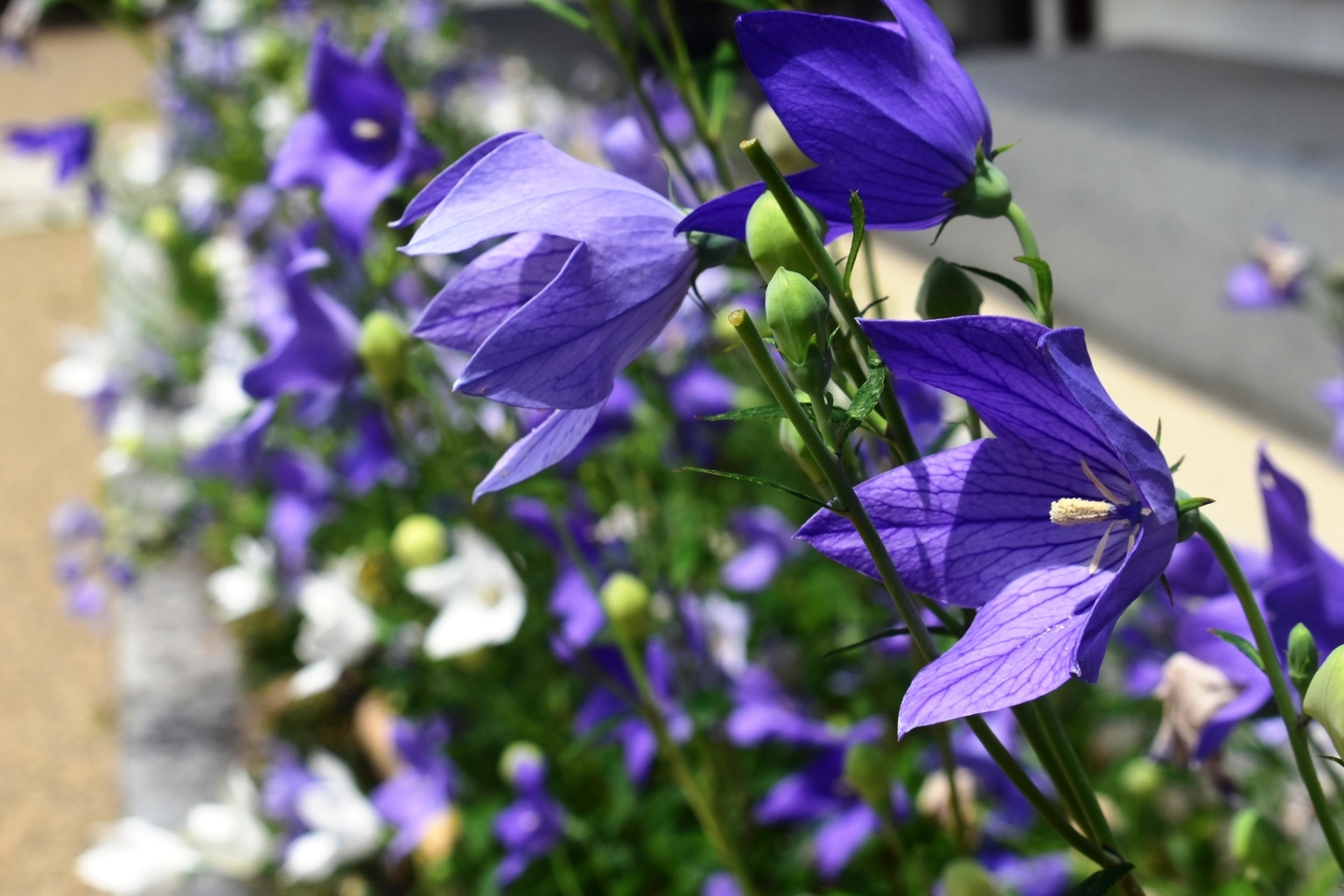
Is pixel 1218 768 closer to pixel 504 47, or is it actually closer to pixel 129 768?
pixel 129 768

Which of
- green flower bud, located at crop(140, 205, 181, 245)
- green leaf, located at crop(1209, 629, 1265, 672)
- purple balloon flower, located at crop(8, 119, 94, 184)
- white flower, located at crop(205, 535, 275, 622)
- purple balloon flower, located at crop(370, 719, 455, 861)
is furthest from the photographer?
green flower bud, located at crop(140, 205, 181, 245)

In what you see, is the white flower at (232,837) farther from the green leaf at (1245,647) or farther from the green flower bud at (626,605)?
the green leaf at (1245,647)

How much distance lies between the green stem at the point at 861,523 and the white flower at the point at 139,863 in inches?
50.0

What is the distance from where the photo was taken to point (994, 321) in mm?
369

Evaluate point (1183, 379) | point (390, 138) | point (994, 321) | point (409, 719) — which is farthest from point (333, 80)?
point (1183, 379)

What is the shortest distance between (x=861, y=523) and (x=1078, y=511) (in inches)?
3.6

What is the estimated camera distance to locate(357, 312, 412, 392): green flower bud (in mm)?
942

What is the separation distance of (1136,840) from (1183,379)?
1.74 m

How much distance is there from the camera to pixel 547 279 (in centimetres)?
51

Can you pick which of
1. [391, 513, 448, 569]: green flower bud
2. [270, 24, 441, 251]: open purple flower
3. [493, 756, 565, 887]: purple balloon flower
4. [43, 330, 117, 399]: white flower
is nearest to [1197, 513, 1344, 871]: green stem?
[270, 24, 441, 251]: open purple flower

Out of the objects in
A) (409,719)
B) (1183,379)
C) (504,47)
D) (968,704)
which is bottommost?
(504,47)

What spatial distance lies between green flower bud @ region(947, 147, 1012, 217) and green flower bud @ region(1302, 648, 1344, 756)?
0.20 meters

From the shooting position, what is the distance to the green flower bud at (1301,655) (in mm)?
479

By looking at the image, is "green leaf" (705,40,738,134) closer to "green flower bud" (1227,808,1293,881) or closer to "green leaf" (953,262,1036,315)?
"green leaf" (953,262,1036,315)
